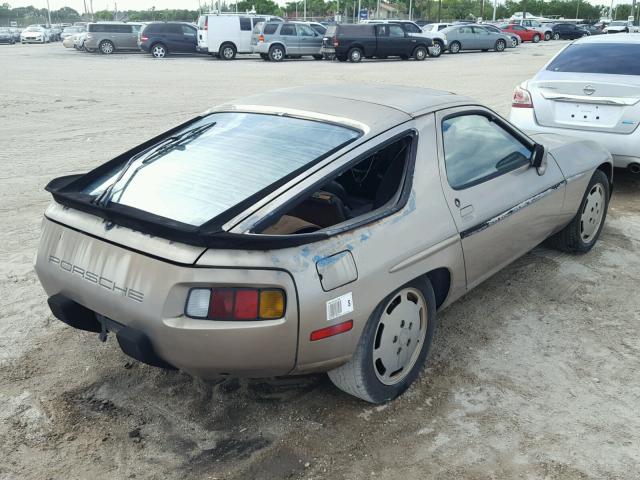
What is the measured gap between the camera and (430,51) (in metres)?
29.8

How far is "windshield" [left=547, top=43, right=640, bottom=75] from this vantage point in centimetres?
680

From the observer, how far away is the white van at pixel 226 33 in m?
28.0

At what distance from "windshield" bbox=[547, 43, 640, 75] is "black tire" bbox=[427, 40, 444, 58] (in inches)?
910

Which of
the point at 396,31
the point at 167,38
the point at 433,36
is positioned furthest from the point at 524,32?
the point at 167,38

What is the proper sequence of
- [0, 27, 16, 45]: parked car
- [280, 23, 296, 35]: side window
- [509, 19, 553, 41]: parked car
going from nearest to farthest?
[280, 23, 296, 35]: side window < [0, 27, 16, 45]: parked car < [509, 19, 553, 41]: parked car

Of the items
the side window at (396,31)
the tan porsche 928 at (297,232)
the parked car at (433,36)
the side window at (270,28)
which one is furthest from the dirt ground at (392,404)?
the parked car at (433,36)

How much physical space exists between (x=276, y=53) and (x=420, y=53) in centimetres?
630

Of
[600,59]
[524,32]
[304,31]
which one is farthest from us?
[524,32]

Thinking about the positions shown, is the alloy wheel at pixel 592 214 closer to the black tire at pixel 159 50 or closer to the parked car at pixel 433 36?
the parked car at pixel 433 36

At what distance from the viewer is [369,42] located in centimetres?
2695

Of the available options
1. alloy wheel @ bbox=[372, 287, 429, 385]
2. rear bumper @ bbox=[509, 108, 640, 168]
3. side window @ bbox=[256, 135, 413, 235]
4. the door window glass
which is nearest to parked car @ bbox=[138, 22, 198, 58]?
the door window glass

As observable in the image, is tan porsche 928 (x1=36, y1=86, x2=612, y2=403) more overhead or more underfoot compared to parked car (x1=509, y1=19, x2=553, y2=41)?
more underfoot

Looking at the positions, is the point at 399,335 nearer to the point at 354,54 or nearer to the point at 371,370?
the point at 371,370

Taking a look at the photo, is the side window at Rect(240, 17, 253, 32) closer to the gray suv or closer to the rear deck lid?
the gray suv
